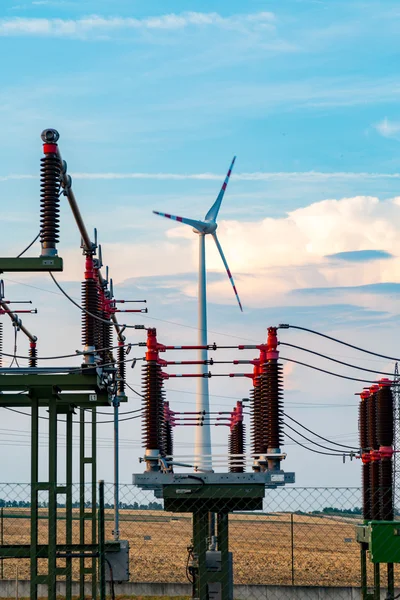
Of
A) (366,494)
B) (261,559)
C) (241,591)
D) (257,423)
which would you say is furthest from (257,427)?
(261,559)

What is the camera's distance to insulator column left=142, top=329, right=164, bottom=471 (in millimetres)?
16609

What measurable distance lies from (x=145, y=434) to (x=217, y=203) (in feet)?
90.3

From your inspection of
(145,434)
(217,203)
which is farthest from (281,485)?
(217,203)

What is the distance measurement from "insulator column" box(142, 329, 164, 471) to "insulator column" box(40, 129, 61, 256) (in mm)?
3129

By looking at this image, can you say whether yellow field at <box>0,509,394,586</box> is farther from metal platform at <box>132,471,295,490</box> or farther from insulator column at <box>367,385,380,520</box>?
metal platform at <box>132,471,295,490</box>

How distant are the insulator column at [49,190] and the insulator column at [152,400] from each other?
3.13 metres

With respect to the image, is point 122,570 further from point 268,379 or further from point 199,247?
point 199,247

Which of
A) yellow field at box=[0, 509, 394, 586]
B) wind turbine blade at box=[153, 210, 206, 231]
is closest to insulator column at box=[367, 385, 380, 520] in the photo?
yellow field at box=[0, 509, 394, 586]

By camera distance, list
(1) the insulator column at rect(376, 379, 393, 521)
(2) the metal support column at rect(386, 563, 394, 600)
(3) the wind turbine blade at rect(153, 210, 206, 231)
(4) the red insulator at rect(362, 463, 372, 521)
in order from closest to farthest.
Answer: (2) the metal support column at rect(386, 563, 394, 600), (1) the insulator column at rect(376, 379, 393, 521), (4) the red insulator at rect(362, 463, 372, 521), (3) the wind turbine blade at rect(153, 210, 206, 231)

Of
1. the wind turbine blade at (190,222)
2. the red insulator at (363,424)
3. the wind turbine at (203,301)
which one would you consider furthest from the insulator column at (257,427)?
the wind turbine blade at (190,222)

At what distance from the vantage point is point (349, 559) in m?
37.2

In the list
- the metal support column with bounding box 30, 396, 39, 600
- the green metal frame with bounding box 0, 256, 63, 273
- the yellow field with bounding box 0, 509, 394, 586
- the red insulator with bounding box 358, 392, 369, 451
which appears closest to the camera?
the green metal frame with bounding box 0, 256, 63, 273

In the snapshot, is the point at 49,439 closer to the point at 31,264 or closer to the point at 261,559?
the point at 31,264

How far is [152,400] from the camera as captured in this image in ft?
55.5
